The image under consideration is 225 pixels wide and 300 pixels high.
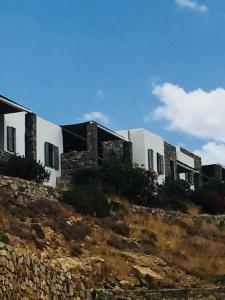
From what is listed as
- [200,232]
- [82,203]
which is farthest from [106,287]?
[200,232]

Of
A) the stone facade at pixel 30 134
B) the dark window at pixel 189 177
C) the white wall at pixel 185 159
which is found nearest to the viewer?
the stone facade at pixel 30 134

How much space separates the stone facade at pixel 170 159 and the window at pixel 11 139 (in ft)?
63.2

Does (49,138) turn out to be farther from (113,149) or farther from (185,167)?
(185,167)

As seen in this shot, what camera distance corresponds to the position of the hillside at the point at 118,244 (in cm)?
2548

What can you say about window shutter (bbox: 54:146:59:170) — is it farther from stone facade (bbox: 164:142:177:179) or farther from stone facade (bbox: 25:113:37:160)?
stone facade (bbox: 164:142:177:179)

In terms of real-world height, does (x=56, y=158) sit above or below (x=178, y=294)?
above

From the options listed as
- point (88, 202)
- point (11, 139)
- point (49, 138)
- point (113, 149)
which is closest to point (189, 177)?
point (113, 149)

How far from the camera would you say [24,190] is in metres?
32.3

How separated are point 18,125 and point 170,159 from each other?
68.5ft

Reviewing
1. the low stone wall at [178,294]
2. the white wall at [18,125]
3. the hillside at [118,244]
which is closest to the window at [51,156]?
the white wall at [18,125]

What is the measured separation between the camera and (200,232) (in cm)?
3831

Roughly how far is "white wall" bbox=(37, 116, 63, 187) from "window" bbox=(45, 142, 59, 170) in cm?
27

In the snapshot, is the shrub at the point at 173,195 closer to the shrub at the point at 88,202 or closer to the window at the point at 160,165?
the window at the point at 160,165

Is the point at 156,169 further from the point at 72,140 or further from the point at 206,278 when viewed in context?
the point at 206,278
